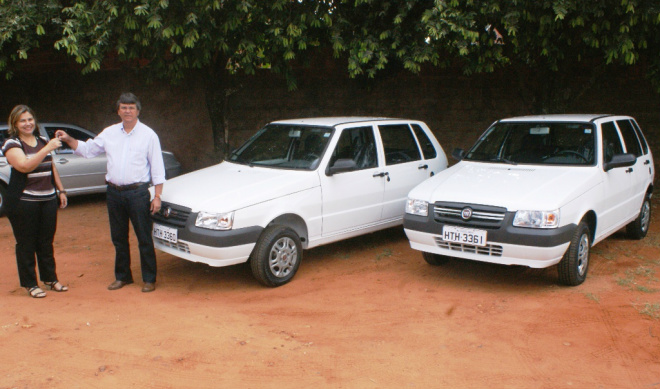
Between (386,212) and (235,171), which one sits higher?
(235,171)

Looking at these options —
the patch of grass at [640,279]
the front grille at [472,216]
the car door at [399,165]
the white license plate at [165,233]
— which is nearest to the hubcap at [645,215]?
the patch of grass at [640,279]

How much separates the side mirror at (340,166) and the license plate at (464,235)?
1.24 meters

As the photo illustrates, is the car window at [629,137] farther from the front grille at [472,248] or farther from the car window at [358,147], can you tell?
the car window at [358,147]

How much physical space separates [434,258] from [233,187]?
2347mm

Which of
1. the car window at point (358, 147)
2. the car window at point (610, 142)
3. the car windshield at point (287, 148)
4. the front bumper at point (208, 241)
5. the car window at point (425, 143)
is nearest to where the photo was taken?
the front bumper at point (208, 241)

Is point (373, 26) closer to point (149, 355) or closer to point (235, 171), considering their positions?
point (235, 171)

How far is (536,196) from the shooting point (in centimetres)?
580

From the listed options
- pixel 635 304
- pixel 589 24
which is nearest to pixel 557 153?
pixel 635 304

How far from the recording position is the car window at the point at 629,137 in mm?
7473

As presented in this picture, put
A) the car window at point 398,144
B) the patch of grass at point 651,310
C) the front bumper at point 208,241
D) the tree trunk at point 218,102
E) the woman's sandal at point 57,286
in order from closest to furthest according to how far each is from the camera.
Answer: the patch of grass at point 651,310
the front bumper at point 208,241
the woman's sandal at point 57,286
the car window at point 398,144
the tree trunk at point 218,102

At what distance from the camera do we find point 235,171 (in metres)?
6.89

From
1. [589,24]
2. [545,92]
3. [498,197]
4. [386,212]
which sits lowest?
[386,212]

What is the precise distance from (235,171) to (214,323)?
6.93ft

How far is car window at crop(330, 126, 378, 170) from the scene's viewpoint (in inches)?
277
